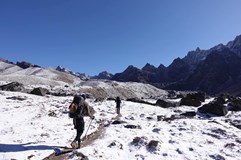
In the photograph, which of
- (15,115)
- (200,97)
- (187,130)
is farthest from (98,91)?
(187,130)

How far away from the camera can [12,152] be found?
13875 mm

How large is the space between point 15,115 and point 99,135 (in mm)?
13190

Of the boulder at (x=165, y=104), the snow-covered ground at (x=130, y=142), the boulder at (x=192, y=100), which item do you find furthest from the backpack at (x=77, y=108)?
the boulder at (x=192, y=100)

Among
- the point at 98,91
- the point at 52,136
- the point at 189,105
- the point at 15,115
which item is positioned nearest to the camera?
the point at 52,136

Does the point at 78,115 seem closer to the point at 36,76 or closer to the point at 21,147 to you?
the point at 21,147

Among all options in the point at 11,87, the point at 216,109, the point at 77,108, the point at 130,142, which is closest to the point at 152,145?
the point at 130,142

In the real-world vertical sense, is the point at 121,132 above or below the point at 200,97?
below

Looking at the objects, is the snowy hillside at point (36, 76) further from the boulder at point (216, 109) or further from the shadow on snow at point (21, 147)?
the shadow on snow at point (21, 147)

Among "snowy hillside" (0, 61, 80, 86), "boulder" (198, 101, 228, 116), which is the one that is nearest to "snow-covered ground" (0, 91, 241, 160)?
"boulder" (198, 101, 228, 116)

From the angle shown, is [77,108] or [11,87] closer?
[77,108]

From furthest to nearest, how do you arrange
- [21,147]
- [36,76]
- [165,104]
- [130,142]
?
[36,76]
[165,104]
[130,142]
[21,147]

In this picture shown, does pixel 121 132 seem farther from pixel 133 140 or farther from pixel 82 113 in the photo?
pixel 82 113

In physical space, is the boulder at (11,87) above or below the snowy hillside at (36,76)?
below

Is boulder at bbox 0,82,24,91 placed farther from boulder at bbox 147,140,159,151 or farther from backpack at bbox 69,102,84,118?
boulder at bbox 147,140,159,151
